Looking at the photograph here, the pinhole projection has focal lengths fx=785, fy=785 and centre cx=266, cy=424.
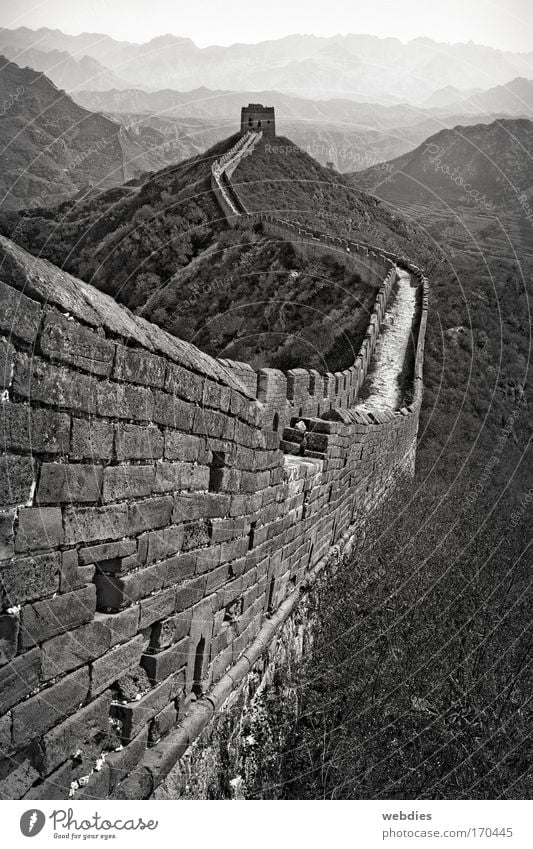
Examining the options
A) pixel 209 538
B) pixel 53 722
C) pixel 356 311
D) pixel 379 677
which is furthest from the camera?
pixel 356 311

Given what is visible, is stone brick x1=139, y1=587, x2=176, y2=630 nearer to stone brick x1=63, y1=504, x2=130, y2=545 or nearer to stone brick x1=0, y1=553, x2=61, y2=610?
stone brick x1=63, y1=504, x2=130, y2=545

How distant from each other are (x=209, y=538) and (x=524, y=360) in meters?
26.1

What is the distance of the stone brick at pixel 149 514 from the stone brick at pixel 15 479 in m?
0.79

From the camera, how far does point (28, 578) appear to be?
2809mm

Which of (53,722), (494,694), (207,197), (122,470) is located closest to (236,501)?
(122,470)

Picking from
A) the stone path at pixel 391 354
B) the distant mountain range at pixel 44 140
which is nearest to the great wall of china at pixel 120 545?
the distant mountain range at pixel 44 140

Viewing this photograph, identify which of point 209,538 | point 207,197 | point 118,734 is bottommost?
point 118,734

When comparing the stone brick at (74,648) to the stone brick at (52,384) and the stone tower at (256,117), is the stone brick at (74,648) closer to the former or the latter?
the stone brick at (52,384)

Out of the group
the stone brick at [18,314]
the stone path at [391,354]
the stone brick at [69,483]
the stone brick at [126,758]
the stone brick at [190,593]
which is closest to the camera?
the stone brick at [18,314]

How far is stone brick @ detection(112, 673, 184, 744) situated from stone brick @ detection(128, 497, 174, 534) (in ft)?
2.70

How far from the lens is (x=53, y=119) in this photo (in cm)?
1636

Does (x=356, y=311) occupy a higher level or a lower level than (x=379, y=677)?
higher

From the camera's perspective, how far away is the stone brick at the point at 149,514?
3.57m

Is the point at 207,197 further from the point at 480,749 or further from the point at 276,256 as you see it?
the point at 480,749
